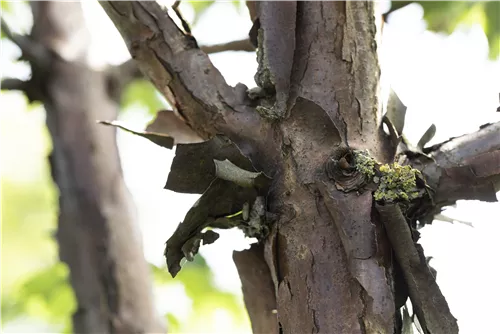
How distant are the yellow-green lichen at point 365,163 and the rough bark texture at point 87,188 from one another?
758mm

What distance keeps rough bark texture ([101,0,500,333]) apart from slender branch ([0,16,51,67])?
29.6 inches

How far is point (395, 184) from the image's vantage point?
545 millimetres

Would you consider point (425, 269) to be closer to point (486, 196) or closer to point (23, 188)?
point (486, 196)

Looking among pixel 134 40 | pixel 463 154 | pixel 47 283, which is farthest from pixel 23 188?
pixel 463 154

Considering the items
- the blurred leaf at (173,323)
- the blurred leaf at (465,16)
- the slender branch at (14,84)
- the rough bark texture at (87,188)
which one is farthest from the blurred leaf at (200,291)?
the blurred leaf at (465,16)

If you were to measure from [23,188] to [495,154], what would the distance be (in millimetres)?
3235

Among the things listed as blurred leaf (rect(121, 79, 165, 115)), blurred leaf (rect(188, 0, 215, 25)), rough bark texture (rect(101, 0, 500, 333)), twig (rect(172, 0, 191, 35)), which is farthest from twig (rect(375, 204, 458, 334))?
blurred leaf (rect(121, 79, 165, 115))

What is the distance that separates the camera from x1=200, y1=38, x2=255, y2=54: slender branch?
91cm

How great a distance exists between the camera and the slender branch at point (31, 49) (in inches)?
50.8

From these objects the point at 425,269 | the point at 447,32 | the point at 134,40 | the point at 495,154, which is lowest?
the point at 425,269

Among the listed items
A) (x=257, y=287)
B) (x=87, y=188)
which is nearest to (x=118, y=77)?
(x=87, y=188)

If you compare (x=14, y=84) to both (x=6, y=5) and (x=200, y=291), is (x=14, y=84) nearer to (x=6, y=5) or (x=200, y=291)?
(x=6, y=5)

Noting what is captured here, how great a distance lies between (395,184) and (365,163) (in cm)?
4

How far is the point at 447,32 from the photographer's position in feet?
3.00
